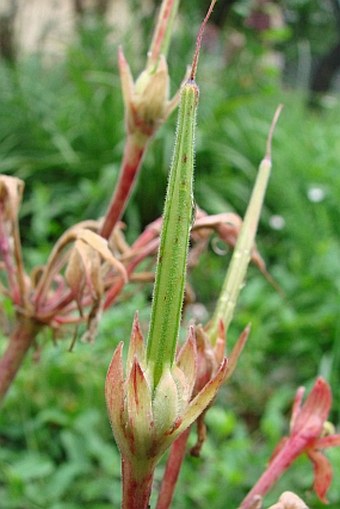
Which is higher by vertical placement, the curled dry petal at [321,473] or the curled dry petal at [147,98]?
the curled dry petal at [147,98]

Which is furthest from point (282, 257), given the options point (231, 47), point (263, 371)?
point (231, 47)

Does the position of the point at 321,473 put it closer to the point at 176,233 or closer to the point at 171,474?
the point at 171,474

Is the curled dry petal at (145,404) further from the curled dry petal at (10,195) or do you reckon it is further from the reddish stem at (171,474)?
the curled dry petal at (10,195)

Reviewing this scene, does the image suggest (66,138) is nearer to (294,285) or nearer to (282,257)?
(282,257)

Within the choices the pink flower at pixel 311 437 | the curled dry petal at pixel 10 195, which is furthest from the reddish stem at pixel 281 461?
the curled dry petal at pixel 10 195

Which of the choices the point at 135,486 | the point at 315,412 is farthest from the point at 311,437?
the point at 135,486

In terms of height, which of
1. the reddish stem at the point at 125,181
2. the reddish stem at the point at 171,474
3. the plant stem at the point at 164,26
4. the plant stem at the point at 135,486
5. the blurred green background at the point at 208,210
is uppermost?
the plant stem at the point at 164,26

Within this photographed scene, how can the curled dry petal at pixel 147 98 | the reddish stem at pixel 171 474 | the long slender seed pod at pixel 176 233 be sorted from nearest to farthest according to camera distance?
the long slender seed pod at pixel 176 233 → the reddish stem at pixel 171 474 → the curled dry petal at pixel 147 98
